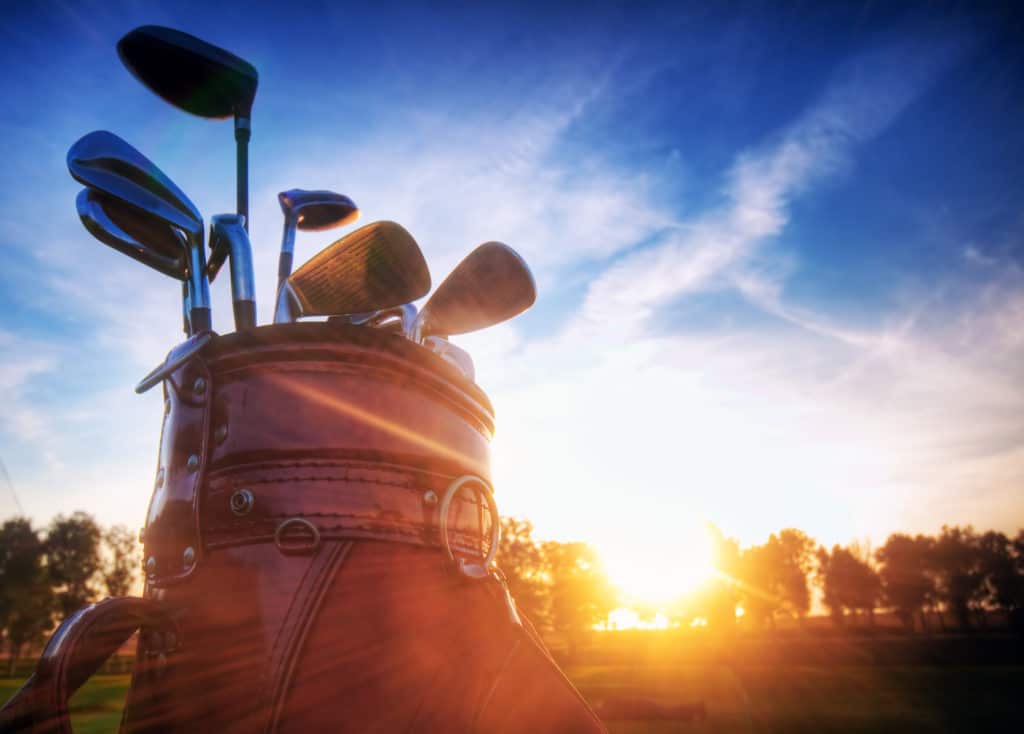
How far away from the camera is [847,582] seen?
83.2m

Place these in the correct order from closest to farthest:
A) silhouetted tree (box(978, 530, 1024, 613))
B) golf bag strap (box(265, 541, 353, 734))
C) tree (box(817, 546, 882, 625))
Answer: golf bag strap (box(265, 541, 353, 734)) → silhouetted tree (box(978, 530, 1024, 613)) → tree (box(817, 546, 882, 625))

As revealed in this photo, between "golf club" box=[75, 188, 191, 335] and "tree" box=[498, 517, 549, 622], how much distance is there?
51932 millimetres

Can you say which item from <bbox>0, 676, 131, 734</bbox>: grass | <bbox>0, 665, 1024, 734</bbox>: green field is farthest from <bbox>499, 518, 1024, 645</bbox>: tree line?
<bbox>0, 676, 131, 734</bbox>: grass

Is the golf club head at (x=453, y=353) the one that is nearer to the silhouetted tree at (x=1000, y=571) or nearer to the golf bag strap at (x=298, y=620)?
the golf bag strap at (x=298, y=620)

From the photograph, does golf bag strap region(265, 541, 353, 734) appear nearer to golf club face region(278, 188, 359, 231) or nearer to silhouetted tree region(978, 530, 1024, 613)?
golf club face region(278, 188, 359, 231)

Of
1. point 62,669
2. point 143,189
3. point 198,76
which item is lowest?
point 62,669

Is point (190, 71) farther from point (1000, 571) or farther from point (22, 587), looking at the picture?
point (1000, 571)

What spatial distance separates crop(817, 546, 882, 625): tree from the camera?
82.0 metres

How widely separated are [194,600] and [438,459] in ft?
1.54

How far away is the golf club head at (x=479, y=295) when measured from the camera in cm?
136

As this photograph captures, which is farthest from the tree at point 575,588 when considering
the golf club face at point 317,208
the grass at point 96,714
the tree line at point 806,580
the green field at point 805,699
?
the golf club face at point 317,208

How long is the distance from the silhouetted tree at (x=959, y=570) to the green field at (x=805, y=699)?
4714 cm

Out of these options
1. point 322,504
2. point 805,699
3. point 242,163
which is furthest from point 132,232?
point 805,699

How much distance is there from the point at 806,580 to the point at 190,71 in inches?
4023
